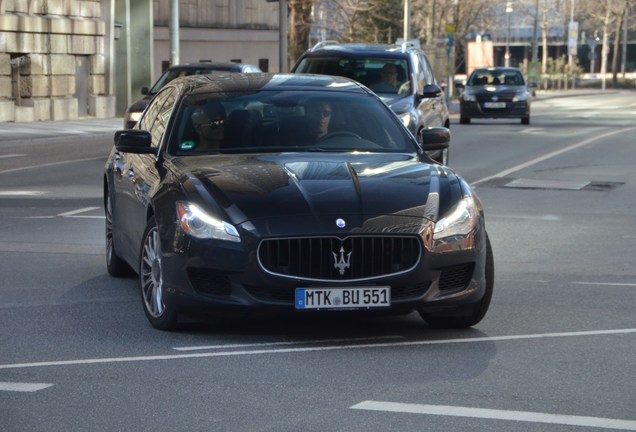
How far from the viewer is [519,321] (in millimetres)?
8836

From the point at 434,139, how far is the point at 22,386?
3966 millimetres

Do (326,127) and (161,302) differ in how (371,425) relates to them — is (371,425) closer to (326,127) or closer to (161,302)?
(161,302)

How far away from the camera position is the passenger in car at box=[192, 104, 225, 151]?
9.38 metres

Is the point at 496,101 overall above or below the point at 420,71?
below

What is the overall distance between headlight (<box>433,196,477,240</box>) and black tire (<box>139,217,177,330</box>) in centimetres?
151

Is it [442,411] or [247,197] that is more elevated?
[247,197]

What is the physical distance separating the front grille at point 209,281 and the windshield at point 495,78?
35.7m

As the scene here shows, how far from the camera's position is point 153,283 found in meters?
8.55

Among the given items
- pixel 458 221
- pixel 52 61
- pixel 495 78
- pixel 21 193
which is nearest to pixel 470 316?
pixel 458 221

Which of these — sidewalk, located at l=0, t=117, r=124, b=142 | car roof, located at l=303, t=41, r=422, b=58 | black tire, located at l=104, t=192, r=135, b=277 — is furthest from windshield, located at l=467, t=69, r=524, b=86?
black tire, located at l=104, t=192, r=135, b=277

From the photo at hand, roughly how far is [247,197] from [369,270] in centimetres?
76

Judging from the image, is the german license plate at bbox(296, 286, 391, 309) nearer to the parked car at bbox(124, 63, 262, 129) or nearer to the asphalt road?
the asphalt road

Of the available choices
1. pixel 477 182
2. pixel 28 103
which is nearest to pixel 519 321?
pixel 477 182

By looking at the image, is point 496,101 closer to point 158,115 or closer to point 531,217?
point 531,217
